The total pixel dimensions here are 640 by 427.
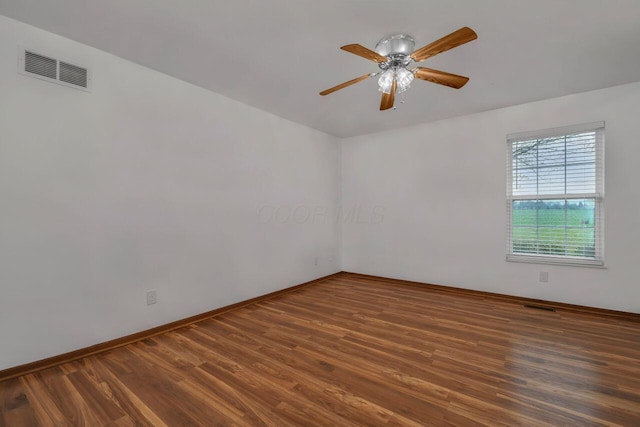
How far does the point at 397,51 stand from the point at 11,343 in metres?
3.56

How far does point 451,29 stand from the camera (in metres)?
2.05

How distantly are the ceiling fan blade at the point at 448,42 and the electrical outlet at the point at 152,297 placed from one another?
3.07m

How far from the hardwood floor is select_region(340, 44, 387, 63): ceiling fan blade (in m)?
2.23

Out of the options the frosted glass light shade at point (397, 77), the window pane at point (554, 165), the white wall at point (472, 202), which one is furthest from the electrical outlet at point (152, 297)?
the window pane at point (554, 165)

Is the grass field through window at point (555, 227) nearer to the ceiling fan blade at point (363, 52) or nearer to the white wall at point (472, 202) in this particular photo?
the white wall at point (472, 202)

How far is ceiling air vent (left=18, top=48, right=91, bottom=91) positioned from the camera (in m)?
2.05

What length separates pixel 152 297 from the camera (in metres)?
2.69

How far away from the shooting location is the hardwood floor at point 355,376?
1588 millimetres

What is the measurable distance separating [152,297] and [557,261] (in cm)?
458

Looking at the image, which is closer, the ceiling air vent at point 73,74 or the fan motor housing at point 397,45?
the fan motor housing at point 397,45

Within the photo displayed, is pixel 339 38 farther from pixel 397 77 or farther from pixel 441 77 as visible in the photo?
pixel 441 77

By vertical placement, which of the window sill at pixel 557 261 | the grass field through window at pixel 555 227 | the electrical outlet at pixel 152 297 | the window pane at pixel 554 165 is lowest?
the electrical outlet at pixel 152 297

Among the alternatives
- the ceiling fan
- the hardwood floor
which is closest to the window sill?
the hardwood floor

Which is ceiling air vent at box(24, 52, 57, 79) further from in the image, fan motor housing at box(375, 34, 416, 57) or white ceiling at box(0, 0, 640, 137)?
fan motor housing at box(375, 34, 416, 57)
